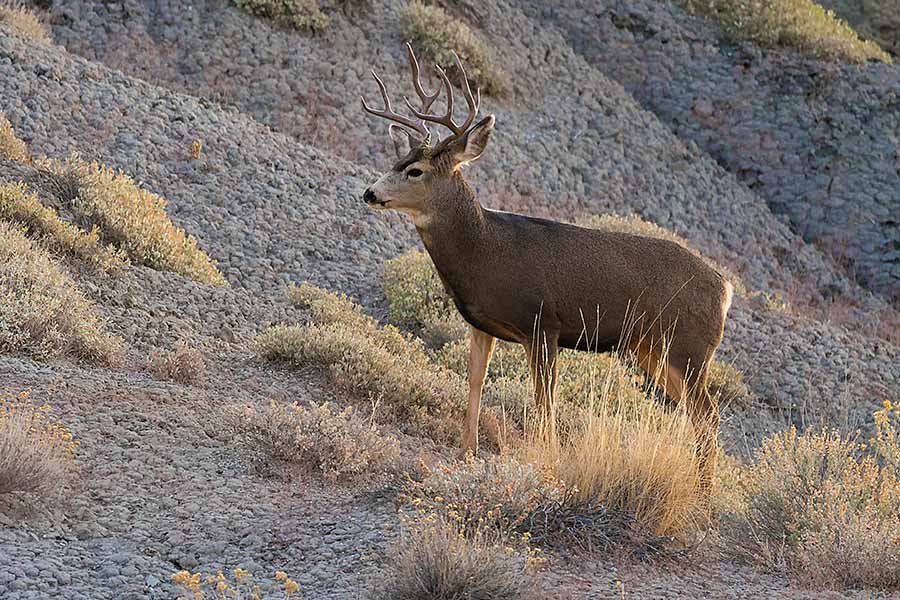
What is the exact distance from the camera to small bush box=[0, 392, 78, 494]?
6.54m

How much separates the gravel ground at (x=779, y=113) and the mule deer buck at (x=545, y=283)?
1562cm

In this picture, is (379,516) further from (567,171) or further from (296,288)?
(567,171)

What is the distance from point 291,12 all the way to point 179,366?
13709mm

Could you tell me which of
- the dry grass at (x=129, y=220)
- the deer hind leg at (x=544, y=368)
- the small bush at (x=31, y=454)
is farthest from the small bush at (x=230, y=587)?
the dry grass at (x=129, y=220)

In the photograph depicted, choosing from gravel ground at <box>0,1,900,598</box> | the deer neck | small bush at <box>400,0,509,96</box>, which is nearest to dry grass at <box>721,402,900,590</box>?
gravel ground at <box>0,1,900,598</box>

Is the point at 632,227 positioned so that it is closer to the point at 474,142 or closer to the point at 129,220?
the point at 129,220

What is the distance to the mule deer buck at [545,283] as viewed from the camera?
9086 millimetres

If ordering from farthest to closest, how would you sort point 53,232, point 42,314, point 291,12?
point 291,12
point 53,232
point 42,314

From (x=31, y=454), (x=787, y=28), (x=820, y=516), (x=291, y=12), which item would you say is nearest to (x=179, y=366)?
(x=31, y=454)

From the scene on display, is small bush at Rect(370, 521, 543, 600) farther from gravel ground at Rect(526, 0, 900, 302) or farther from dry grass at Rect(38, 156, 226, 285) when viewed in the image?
gravel ground at Rect(526, 0, 900, 302)

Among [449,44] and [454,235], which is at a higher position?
[449,44]

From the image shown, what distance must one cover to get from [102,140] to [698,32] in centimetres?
1652

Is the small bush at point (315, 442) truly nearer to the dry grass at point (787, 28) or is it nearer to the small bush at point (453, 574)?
the small bush at point (453, 574)

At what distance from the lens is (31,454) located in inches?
263
